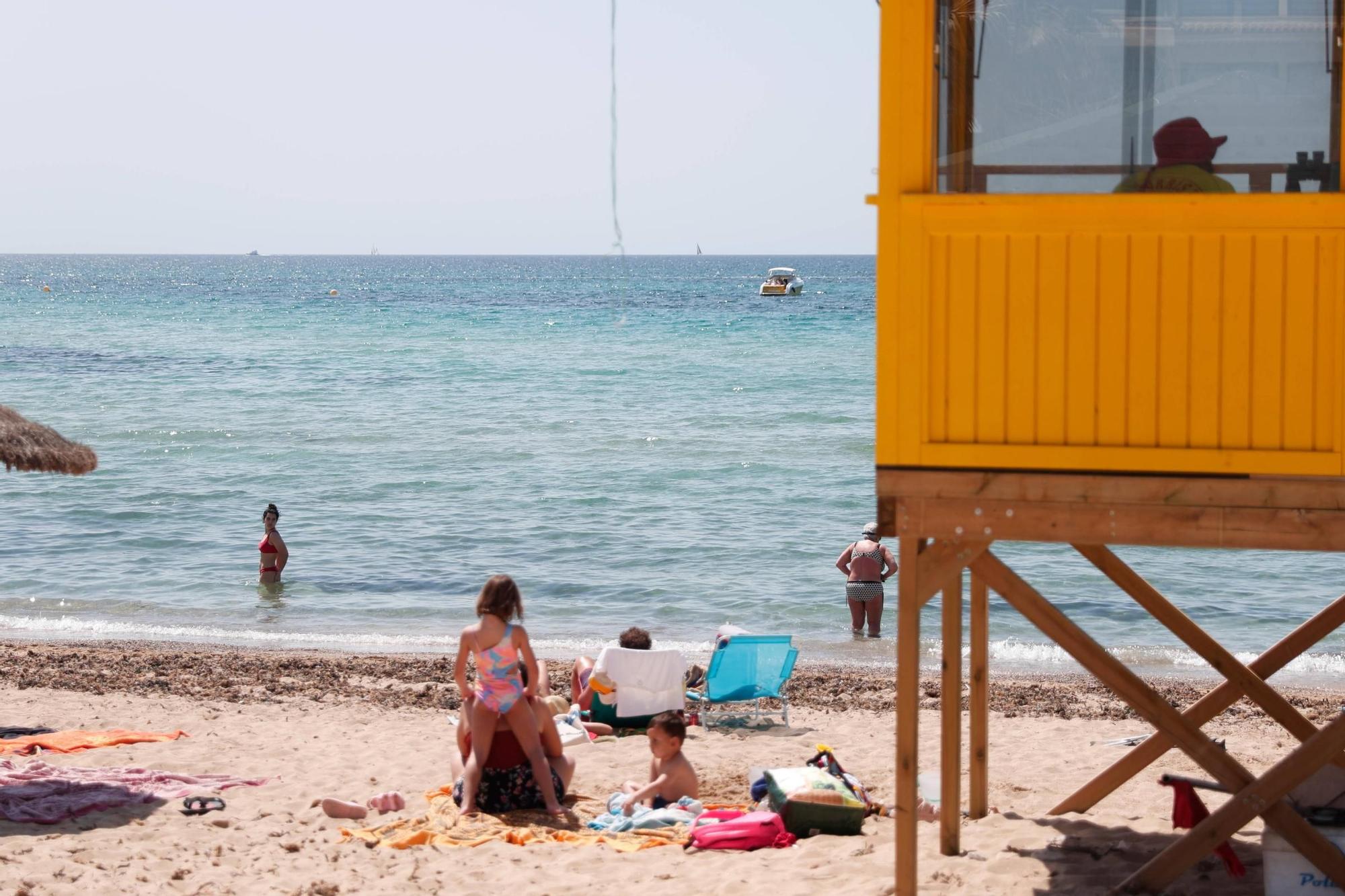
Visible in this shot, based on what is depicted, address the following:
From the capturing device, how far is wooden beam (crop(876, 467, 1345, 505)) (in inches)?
157

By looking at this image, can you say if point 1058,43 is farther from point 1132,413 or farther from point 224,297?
point 224,297

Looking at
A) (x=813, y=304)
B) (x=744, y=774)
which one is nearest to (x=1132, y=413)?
(x=744, y=774)

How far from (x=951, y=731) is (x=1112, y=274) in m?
2.36

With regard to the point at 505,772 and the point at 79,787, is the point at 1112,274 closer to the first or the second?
the point at 505,772

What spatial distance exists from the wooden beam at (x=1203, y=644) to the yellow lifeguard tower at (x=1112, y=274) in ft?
4.30

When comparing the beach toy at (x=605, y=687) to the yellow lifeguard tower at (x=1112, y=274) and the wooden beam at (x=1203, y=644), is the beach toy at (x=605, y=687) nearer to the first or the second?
the wooden beam at (x=1203, y=644)

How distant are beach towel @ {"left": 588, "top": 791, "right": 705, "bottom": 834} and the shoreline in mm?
3226

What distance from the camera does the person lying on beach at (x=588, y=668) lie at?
876 cm

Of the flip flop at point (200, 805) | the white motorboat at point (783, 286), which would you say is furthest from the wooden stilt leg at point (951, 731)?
the white motorboat at point (783, 286)

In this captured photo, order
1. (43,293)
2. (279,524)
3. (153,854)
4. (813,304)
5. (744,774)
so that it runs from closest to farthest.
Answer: (153,854), (744,774), (279,524), (813,304), (43,293)

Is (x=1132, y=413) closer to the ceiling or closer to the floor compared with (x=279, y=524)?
closer to the ceiling

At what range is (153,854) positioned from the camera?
5.68m

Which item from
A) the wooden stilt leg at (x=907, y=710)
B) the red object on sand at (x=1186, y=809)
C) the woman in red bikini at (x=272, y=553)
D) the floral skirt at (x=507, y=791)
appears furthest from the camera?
the woman in red bikini at (x=272, y=553)

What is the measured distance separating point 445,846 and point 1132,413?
355 centimetres
